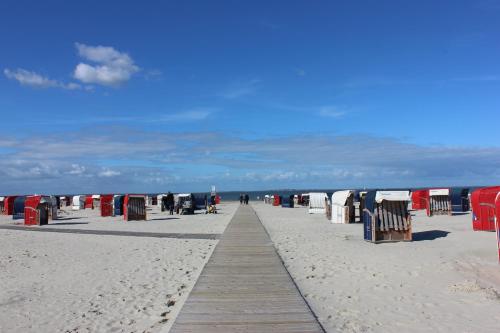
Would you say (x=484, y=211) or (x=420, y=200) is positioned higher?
(x=420, y=200)

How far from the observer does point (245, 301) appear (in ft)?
24.4

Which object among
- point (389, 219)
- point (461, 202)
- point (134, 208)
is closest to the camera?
point (389, 219)

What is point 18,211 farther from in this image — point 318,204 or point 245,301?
point 245,301

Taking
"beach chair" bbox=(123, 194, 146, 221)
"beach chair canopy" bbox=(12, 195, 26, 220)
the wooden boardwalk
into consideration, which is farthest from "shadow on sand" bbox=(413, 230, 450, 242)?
"beach chair canopy" bbox=(12, 195, 26, 220)

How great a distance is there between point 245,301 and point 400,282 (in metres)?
3.56

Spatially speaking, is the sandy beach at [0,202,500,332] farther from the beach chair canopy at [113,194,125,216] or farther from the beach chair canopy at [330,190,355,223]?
the beach chair canopy at [113,194,125,216]

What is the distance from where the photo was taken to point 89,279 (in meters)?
10.3

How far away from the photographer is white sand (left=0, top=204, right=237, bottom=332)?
7.03 meters

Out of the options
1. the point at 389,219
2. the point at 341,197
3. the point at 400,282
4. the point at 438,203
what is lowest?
the point at 400,282

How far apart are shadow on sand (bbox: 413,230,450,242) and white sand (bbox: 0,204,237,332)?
710cm

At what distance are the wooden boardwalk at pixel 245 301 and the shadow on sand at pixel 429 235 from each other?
21.8 feet

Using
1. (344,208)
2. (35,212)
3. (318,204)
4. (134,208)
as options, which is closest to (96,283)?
(344,208)

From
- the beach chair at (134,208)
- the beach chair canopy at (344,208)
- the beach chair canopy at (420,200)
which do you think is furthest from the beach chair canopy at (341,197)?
the beach chair canopy at (420,200)

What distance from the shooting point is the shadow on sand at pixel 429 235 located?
16245mm
